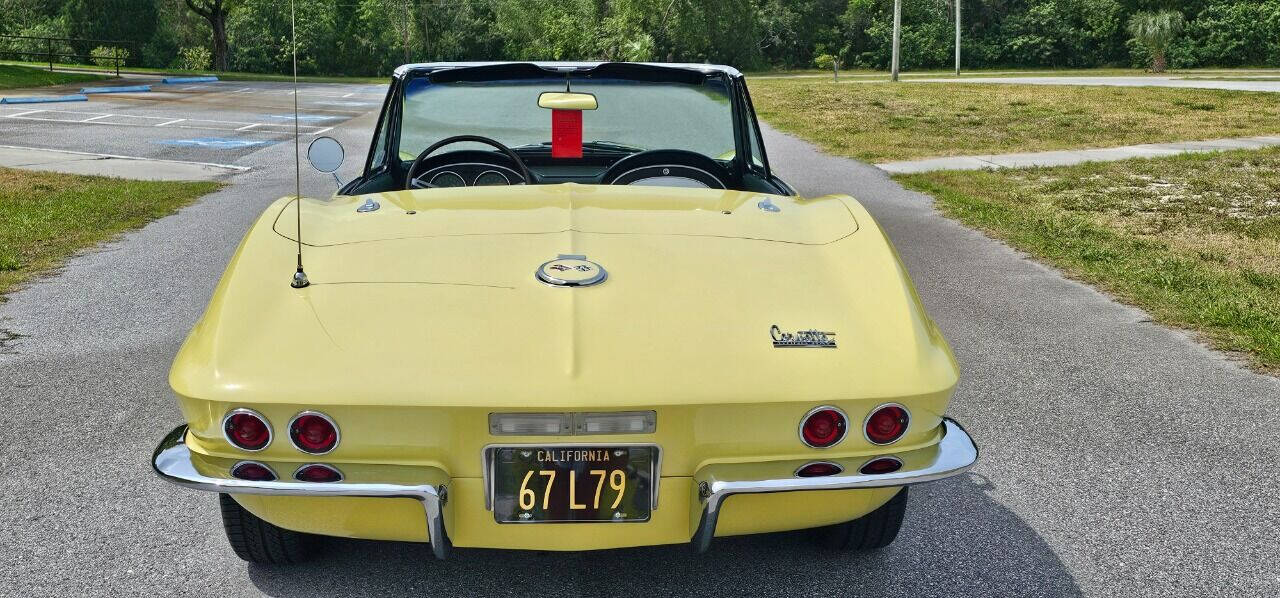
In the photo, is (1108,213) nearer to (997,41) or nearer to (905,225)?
(905,225)

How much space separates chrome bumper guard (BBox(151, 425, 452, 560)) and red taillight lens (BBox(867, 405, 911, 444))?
3.07 ft

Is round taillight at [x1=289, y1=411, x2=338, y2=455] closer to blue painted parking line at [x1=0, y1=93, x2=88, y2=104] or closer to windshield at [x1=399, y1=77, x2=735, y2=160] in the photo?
windshield at [x1=399, y1=77, x2=735, y2=160]

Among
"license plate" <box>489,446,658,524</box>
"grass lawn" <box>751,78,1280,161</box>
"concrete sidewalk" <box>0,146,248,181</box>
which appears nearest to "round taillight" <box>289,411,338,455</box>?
"license plate" <box>489,446,658,524</box>

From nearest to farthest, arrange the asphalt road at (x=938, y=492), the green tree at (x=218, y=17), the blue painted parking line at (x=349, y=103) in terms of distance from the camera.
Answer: the asphalt road at (x=938, y=492) → the blue painted parking line at (x=349, y=103) → the green tree at (x=218, y=17)

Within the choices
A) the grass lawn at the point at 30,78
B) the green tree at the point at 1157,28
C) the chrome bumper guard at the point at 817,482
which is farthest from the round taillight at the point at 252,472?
the green tree at the point at 1157,28

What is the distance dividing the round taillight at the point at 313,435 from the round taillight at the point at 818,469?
3.29ft

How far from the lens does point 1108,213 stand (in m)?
10.3

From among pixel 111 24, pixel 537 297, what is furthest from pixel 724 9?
pixel 537 297

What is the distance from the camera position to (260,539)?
2.97 metres

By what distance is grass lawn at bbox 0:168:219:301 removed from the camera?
8.04 m

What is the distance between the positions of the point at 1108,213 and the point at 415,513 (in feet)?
29.7

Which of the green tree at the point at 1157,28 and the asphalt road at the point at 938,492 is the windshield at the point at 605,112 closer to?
the asphalt road at the point at 938,492

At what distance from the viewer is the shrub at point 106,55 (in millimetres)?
50250

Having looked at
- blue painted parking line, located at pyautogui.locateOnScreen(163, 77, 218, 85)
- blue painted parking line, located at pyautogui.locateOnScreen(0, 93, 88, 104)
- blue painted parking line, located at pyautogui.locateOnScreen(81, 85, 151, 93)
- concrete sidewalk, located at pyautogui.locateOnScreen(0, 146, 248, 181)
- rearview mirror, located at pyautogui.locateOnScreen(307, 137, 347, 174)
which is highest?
blue painted parking line, located at pyautogui.locateOnScreen(163, 77, 218, 85)
